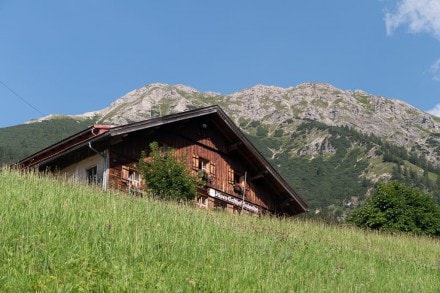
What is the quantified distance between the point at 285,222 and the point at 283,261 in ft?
27.1

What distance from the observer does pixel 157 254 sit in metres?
9.34

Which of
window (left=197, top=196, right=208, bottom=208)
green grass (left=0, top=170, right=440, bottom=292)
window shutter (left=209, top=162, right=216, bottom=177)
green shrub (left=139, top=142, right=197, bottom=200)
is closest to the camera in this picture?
green grass (left=0, top=170, right=440, bottom=292)

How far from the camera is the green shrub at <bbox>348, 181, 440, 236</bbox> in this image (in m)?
35.9

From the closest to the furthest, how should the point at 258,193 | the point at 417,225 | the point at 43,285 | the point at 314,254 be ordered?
the point at 43,285 → the point at 314,254 → the point at 258,193 → the point at 417,225

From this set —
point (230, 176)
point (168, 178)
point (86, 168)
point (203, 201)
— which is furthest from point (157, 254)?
point (230, 176)

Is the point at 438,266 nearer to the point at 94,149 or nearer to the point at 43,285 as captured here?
the point at 43,285

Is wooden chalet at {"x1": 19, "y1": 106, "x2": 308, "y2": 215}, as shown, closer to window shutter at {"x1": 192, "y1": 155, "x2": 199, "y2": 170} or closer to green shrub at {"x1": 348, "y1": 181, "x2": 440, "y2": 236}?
window shutter at {"x1": 192, "y1": 155, "x2": 199, "y2": 170}

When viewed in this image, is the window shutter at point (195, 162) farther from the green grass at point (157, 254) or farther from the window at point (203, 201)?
the green grass at point (157, 254)

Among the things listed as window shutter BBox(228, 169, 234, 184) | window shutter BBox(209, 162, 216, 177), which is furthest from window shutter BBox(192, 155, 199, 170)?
window shutter BBox(228, 169, 234, 184)

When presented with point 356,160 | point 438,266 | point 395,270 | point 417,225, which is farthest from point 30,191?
point 356,160

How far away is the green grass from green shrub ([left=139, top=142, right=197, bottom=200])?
7508 mm

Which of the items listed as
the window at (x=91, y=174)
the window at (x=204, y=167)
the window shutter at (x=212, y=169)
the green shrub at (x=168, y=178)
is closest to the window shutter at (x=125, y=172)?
the window at (x=91, y=174)

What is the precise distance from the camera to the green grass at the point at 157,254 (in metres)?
7.80

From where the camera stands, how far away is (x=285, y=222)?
1905cm
